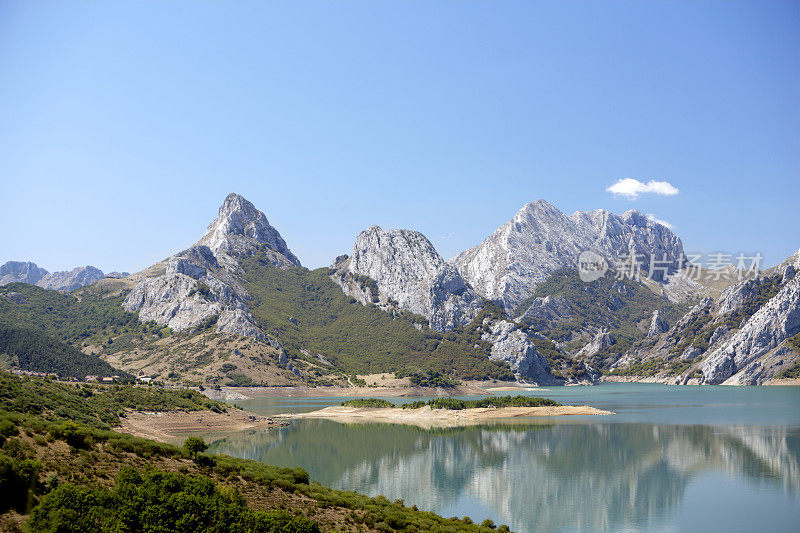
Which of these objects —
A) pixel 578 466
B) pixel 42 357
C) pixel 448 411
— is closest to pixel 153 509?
pixel 578 466

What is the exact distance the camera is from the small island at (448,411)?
159500 millimetres

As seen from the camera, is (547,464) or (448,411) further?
(448,411)

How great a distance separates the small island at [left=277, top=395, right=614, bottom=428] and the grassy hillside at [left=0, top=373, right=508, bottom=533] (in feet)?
354

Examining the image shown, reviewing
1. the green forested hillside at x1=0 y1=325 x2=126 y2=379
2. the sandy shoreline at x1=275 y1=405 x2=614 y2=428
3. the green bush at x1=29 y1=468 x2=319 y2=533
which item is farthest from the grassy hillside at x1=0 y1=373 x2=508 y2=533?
the green forested hillside at x1=0 y1=325 x2=126 y2=379

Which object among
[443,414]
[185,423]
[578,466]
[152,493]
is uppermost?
[152,493]

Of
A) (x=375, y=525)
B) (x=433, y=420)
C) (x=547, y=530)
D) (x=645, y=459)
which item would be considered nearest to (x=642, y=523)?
(x=547, y=530)

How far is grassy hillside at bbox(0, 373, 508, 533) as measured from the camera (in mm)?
32500

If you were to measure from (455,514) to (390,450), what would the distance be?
4899 cm

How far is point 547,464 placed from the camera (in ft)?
292

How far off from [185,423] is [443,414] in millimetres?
71043

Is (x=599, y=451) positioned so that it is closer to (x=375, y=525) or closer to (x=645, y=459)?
(x=645, y=459)

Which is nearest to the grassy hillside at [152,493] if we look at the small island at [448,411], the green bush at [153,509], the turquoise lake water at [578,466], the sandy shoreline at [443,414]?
the green bush at [153,509]

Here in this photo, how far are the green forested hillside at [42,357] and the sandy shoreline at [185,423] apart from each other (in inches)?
1988

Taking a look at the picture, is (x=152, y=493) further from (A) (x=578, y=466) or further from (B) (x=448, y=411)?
(B) (x=448, y=411)
